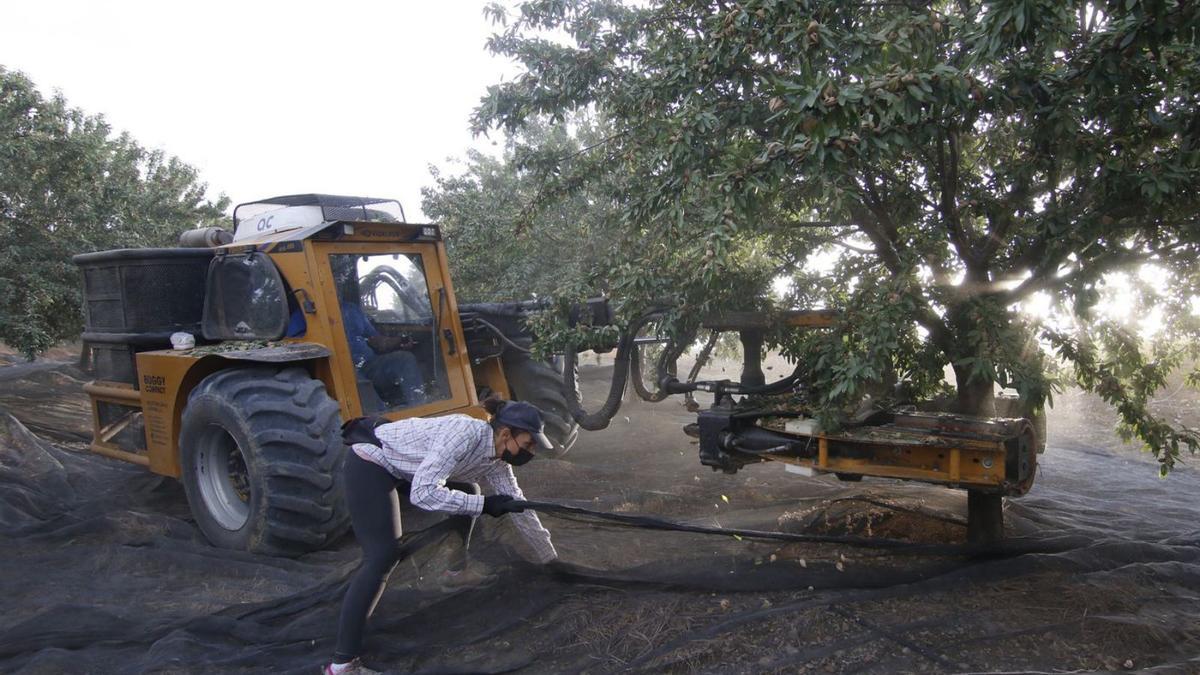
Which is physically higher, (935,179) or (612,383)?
(935,179)

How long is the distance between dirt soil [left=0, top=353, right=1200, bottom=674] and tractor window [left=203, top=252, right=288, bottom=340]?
1.56 m

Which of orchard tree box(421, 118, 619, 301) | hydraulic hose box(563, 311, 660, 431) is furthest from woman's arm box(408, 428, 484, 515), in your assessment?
orchard tree box(421, 118, 619, 301)

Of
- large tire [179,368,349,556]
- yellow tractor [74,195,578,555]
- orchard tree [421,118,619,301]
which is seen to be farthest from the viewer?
orchard tree [421,118,619,301]

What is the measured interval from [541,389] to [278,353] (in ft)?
8.64

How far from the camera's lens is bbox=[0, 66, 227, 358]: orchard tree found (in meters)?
9.22

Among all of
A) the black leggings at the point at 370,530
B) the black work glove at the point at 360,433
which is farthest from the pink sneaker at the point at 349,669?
the black work glove at the point at 360,433

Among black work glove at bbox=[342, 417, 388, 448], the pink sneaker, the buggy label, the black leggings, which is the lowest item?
the pink sneaker

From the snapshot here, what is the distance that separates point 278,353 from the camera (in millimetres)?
5699

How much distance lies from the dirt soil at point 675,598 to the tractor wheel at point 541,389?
5.64ft

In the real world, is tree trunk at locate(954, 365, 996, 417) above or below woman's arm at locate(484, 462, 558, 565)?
above

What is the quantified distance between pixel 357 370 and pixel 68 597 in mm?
2224

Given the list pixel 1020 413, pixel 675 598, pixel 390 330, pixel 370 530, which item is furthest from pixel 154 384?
pixel 1020 413

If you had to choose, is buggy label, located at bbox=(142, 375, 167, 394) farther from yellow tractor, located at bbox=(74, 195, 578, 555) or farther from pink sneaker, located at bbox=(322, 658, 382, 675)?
pink sneaker, located at bbox=(322, 658, 382, 675)

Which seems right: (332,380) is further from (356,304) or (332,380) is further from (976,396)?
(976,396)
